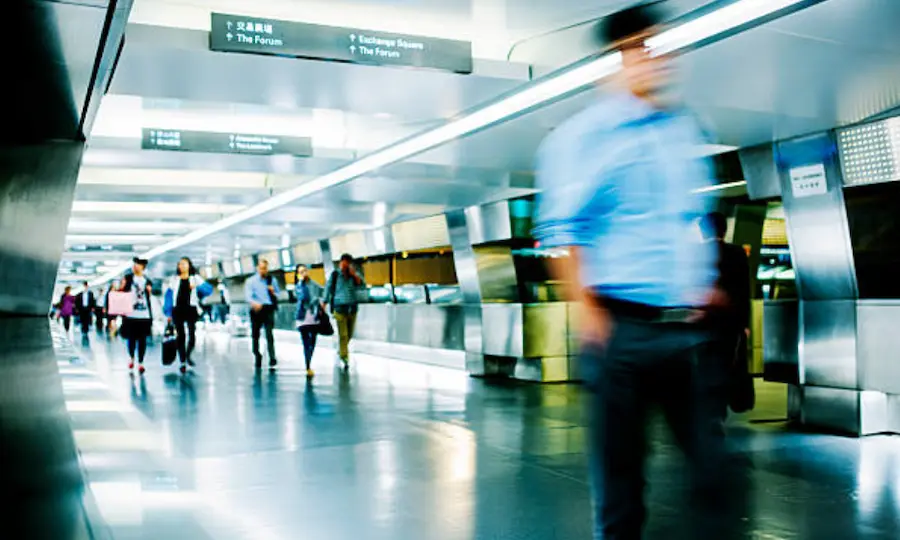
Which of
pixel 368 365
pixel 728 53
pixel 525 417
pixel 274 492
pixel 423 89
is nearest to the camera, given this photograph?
pixel 274 492

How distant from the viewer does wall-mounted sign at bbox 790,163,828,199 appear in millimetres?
8062

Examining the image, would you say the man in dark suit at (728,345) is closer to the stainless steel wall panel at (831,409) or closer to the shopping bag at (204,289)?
the stainless steel wall panel at (831,409)

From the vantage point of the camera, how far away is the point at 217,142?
1005cm

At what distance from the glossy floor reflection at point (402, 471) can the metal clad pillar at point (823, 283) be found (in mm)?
537

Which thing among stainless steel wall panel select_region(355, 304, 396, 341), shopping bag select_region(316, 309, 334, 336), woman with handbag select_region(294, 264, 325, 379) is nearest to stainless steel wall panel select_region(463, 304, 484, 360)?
shopping bag select_region(316, 309, 334, 336)

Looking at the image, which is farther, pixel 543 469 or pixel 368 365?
pixel 368 365

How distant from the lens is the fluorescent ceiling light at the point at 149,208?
1938 centimetres

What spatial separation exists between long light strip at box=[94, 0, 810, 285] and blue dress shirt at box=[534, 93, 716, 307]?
46 centimetres

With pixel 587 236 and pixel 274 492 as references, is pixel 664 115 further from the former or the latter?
pixel 274 492

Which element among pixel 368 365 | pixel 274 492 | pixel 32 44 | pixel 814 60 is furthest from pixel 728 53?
pixel 368 365

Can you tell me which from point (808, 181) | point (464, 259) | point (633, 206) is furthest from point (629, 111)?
point (464, 259)

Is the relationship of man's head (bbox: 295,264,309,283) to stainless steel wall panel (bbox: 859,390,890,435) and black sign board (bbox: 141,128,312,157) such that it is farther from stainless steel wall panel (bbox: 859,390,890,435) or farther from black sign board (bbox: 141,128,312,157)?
stainless steel wall panel (bbox: 859,390,890,435)

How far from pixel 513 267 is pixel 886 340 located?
7.35m

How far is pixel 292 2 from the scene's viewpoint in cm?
634
